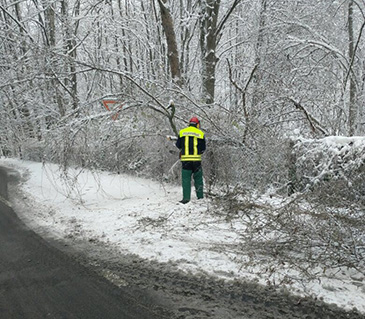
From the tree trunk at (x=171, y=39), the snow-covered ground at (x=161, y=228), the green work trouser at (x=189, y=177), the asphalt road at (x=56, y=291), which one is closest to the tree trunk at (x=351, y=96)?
the green work trouser at (x=189, y=177)

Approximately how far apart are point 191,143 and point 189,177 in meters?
0.74

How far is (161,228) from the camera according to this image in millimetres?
5066

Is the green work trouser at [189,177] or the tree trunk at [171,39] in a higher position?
the tree trunk at [171,39]

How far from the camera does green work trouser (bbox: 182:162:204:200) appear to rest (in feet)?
20.9

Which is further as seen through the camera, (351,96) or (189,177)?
(351,96)

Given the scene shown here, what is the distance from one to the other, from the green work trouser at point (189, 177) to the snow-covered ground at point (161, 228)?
213mm

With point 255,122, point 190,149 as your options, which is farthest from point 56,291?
point 255,122

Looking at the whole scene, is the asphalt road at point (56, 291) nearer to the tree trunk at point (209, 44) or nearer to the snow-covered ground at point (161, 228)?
the snow-covered ground at point (161, 228)

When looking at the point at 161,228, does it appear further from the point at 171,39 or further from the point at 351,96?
the point at 351,96

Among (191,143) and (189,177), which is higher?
(191,143)

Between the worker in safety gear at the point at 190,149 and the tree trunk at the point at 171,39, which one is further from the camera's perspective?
the tree trunk at the point at 171,39

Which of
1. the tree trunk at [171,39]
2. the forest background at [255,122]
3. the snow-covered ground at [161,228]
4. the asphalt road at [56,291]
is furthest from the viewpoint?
the tree trunk at [171,39]

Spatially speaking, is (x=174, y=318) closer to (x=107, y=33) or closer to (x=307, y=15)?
(x=307, y=15)

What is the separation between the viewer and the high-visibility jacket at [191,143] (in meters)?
6.25
